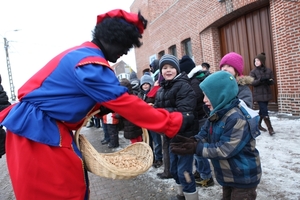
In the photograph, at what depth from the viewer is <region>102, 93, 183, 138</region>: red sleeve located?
1469 millimetres

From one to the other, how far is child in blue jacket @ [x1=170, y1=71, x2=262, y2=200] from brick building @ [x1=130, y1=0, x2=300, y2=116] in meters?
5.41

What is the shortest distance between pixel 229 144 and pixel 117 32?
118 cm

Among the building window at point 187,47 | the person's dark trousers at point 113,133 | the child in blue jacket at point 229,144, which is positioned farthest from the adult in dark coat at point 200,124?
the building window at point 187,47

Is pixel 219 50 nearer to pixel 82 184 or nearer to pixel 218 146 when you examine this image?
pixel 218 146

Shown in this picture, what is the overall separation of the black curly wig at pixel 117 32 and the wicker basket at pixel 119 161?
690 millimetres

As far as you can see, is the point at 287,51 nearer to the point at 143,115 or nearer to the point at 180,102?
the point at 180,102

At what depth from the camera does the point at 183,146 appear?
197 centimetres

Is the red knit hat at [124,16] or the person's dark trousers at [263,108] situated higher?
the red knit hat at [124,16]

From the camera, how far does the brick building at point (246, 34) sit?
6.47 m

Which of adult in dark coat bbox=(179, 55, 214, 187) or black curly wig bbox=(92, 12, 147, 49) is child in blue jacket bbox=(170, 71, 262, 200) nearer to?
black curly wig bbox=(92, 12, 147, 49)

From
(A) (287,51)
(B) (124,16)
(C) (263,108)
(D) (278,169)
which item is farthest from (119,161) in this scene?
(A) (287,51)

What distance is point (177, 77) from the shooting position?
293 cm

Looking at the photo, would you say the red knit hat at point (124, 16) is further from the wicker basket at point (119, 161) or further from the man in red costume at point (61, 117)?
the wicker basket at point (119, 161)

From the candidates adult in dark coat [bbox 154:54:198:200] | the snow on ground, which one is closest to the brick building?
the snow on ground
